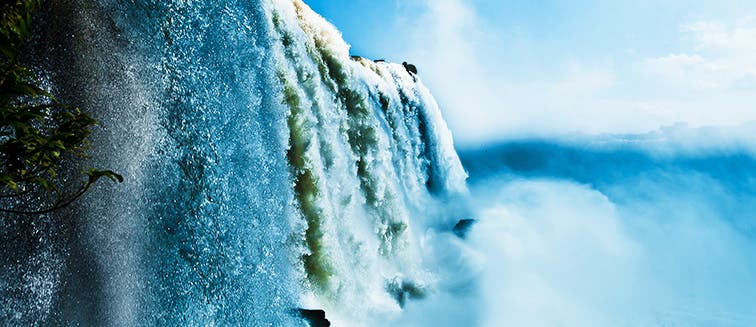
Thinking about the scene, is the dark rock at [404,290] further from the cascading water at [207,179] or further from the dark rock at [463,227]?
the dark rock at [463,227]

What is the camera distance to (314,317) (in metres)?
6.01

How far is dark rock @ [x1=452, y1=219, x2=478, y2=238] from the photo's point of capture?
13242 millimetres

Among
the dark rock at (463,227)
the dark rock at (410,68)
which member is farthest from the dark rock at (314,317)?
the dark rock at (410,68)

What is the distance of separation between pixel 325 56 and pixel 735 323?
→ 10.9m

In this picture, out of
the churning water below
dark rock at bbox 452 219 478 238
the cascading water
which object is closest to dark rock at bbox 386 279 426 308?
the churning water below

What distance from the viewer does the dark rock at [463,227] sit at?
13242mm

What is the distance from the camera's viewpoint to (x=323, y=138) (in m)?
6.78

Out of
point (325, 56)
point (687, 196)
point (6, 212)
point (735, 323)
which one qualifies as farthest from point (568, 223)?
point (6, 212)

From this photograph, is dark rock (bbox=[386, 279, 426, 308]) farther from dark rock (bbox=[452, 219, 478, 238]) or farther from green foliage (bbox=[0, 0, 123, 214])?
green foliage (bbox=[0, 0, 123, 214])

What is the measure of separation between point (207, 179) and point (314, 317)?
2.04 metres

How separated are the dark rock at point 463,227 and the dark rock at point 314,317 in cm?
744

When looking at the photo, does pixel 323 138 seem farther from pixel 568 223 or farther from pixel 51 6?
pixel 568 223

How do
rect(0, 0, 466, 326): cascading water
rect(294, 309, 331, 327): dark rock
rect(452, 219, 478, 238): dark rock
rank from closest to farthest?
rect(0, 0, 466, 326): cascading water
rect(294, 309, 331, 327): dark rock
rect(452, 219, 478, 238): dark rock

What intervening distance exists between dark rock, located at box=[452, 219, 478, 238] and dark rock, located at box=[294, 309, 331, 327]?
7437 mm
